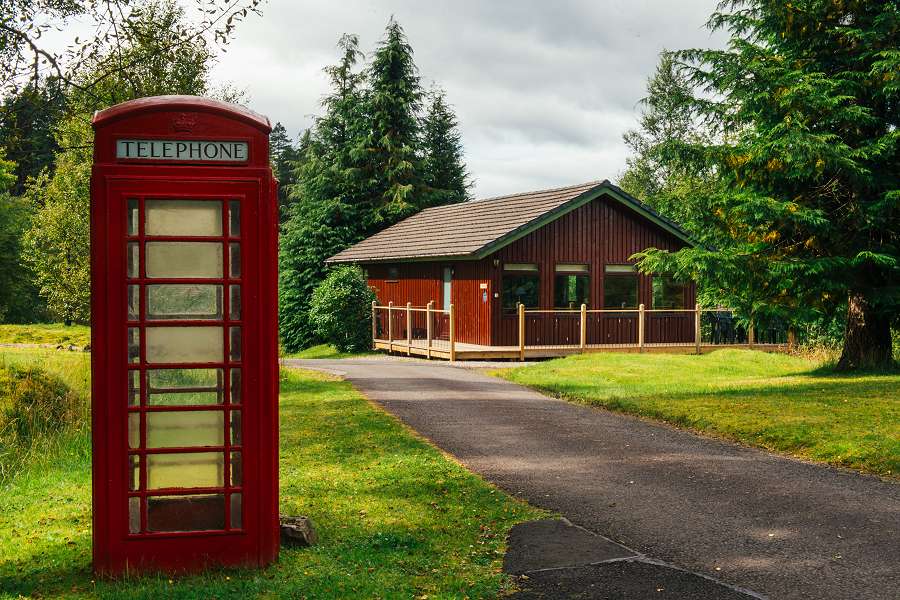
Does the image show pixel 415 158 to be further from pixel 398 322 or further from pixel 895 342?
pixel 895 342

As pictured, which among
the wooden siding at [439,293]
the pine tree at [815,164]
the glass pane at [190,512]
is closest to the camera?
the glass pane at [190,512]

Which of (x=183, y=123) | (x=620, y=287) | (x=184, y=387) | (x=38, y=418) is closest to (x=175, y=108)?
(x=183, y=123)

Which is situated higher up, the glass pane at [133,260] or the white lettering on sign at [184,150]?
the white lettering on sign at [184,150]

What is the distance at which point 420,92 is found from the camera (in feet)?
163

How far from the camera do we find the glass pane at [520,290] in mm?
29266

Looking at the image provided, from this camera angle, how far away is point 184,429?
6.07 m

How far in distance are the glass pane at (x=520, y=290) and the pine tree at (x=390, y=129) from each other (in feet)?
61.0

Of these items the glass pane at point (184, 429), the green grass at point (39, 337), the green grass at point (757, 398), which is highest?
the glass pane at point (184, 429)

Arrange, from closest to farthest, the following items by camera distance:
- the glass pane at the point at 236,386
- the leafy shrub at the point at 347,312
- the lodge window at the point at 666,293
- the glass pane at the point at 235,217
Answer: the glass pane at the point at 235,217 < the glass pane at the point at 236,386 < the lodge window at the point at 666,293 < the leafy shrub at the point at 347,312

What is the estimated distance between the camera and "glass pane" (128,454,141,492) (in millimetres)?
5926

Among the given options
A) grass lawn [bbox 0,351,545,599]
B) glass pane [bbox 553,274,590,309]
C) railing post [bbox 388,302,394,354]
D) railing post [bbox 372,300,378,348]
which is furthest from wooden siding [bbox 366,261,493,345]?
grass lawn [bbox 0,351,545,599]

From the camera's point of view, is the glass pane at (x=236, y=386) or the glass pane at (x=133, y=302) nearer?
the glass pane at (x=133, y=302)

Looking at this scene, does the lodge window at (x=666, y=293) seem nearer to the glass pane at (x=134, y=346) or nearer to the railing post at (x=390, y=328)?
A: the railing post at (x=390, y=328)

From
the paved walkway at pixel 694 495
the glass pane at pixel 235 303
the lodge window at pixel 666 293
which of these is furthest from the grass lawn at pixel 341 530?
the lodge window at pixel 666 293
